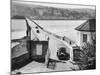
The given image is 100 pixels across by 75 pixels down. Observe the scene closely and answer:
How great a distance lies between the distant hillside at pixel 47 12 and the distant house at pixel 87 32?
0.31 feet

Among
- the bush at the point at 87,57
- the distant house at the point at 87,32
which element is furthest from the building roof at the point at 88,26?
the bush at the point at 87,57

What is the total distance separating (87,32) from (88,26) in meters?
0.08

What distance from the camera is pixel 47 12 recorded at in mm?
2250

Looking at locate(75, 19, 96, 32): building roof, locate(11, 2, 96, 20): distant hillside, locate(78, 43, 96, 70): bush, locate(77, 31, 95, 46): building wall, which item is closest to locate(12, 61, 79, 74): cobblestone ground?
locate(78, 43, 96, 70): bush

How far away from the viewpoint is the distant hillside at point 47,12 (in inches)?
83.9

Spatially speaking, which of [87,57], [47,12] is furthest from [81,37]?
[47,12]

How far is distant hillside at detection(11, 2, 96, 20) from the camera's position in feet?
6.99

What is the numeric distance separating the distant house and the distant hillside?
0.31 feet

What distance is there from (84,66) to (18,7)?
114cm

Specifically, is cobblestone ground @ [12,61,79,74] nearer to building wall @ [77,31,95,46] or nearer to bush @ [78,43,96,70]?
bush @ [78,43,96,70]

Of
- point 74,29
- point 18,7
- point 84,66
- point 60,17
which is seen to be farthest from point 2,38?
point 84,66

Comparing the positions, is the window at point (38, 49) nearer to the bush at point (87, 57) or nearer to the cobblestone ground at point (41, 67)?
the cobblestone ground at point (41, 67)

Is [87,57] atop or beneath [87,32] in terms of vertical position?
beneath

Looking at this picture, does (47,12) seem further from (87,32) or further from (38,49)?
(87,32)
